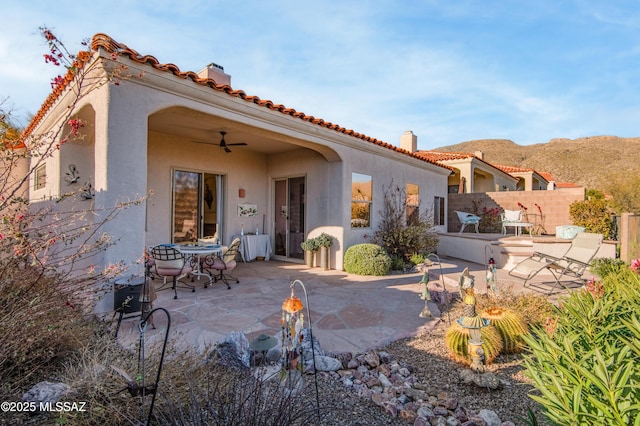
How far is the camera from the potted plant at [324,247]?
8609 mm

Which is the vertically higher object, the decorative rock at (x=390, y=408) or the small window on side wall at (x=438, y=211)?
the small window on side wall at (x=438, y=211)

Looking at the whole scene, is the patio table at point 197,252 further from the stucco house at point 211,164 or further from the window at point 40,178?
the window at point 40,178

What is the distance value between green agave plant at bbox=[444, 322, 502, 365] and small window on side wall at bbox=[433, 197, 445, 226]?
32.2ft

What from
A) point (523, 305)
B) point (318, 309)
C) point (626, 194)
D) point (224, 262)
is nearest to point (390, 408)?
point (318, 309)

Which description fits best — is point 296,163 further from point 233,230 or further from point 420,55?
point 420,55

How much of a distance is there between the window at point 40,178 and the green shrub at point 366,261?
7.78 metres

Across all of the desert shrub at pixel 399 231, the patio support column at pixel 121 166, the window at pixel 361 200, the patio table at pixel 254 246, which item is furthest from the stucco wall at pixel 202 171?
the desert shrub at pixel 399 231

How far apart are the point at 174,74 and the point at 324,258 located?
17.9 ft

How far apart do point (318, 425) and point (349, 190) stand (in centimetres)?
694

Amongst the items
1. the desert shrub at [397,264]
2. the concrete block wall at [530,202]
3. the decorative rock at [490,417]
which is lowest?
the decorative rock at [490,417]

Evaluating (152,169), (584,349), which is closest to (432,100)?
(152,169)

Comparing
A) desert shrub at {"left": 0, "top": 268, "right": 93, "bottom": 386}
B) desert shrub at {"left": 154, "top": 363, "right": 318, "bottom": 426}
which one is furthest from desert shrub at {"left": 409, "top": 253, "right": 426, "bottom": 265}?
desert shrub at {"left": 0, "top": 268, "right": 93, "bottom": 386}

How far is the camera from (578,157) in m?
36.6

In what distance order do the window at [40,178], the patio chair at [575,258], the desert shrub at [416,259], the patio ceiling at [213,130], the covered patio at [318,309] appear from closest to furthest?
the covered patio at [318,309], the patio ceiling at [213,130], the patio chair at [575,258], the window at [40,178], the desert shrub at [416,259]
